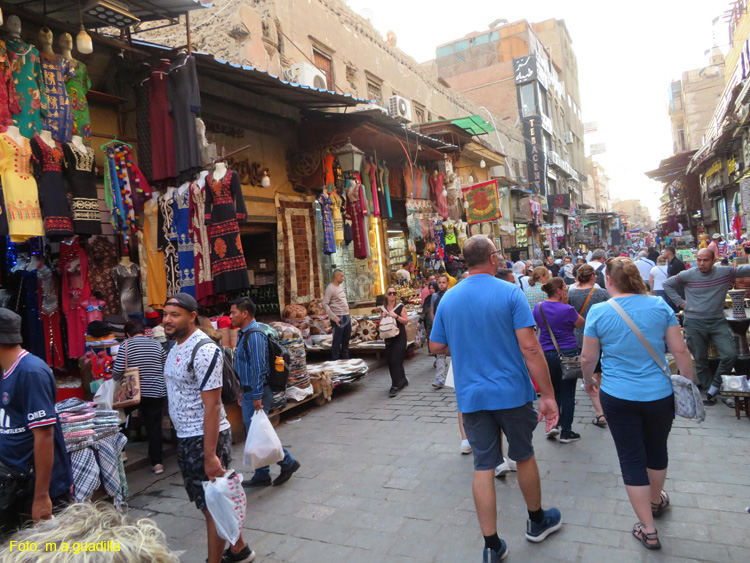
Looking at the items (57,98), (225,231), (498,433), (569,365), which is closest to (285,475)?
(498,433)

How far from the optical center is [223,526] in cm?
316

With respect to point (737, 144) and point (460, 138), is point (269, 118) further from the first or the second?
point (737, 144)

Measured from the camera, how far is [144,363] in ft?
18.7

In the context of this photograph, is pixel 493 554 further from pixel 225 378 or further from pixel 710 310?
pixel 710 310

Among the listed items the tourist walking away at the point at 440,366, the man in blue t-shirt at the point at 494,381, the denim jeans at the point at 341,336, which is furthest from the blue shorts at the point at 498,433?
the denim jeans at the point at 341,336

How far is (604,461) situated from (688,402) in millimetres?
1743

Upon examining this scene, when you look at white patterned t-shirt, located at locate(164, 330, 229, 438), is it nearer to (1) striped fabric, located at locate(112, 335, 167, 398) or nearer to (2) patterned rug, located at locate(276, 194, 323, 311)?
(1) striped fabric, located at locate(112, 335, 167, 398)

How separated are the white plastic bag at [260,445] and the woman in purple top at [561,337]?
2802 millimetres

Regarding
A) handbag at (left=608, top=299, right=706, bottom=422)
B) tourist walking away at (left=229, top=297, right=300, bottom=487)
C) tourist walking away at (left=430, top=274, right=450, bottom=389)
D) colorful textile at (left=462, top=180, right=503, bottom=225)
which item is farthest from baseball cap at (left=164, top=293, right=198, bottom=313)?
colorful textile at (left=462, top=180, right=503, bottom=225)

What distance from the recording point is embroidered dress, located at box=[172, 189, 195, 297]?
24.0ft

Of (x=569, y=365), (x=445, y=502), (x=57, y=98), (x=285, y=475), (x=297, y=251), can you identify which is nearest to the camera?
(x=445, y=502)

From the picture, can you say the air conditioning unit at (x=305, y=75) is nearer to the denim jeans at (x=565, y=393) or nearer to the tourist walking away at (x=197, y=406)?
the denim jeans at (x=565, y=393)

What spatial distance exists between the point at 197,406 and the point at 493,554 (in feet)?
6.92

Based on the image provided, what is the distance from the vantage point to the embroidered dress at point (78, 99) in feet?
20.6
